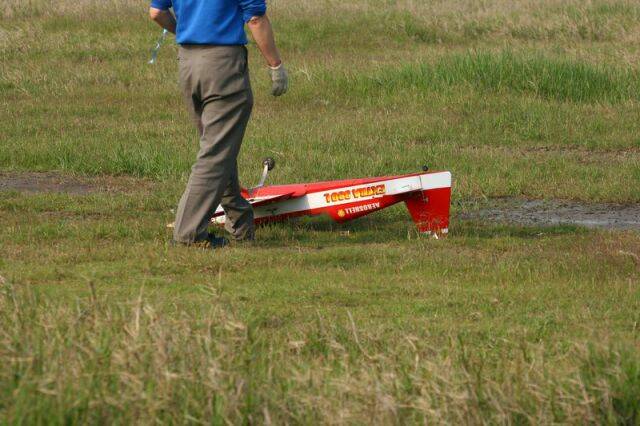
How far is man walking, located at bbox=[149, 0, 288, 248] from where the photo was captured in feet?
25.2

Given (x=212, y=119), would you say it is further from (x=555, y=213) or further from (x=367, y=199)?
(x=555, y=213)

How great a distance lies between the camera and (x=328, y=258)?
7770mm

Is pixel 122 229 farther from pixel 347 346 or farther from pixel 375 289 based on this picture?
pixel 347 346

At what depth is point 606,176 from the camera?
10906mm

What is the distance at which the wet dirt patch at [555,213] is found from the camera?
9445 millimetres

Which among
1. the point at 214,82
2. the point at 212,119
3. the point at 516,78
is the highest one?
the point at 214,82

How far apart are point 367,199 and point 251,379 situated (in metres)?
4.08

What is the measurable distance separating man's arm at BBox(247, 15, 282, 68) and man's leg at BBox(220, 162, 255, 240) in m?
0.88

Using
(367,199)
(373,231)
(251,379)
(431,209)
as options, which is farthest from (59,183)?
(251,379)

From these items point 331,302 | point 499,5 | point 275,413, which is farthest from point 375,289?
point 499,5

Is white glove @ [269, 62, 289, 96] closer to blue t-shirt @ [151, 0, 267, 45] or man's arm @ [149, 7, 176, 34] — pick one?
blue t-shirt @ [151, 0, 267, 45]

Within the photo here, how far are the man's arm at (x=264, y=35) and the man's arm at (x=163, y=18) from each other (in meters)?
0.78

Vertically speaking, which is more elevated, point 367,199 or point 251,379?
point 251,379

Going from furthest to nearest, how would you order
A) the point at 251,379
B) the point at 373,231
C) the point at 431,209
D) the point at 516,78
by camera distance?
the point at 516,78 < the point at 373,231 < the point at 431,209 < the point at 251,379
